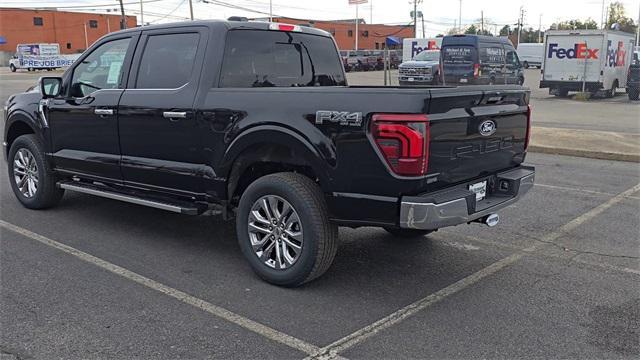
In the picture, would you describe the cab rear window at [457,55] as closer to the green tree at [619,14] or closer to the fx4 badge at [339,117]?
the fx4 badge at [339,117]

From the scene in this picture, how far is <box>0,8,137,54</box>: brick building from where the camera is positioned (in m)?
75.1

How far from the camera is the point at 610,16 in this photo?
300ft

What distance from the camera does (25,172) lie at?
657cm

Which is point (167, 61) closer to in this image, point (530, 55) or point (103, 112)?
point (103, 112)

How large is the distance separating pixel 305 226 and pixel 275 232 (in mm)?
348

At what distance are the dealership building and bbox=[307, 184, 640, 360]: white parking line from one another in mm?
→ 80105

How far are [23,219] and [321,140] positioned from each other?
3808 millimetres

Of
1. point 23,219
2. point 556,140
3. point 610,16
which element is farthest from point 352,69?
point 610,16

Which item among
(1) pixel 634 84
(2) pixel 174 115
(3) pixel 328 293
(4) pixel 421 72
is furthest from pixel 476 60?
(3) pixel 328 293

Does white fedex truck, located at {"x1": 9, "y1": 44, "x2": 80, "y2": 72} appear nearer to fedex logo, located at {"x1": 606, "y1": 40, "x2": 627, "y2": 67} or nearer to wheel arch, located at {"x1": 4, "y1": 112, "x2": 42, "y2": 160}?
fedex logo, located at {"x1": 606, "y1": 40, "x2": 627, "y2": 67}

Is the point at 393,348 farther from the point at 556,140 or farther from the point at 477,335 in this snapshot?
the point at 556,140

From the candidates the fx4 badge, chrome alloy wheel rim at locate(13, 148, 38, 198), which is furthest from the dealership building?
the fx4 badge

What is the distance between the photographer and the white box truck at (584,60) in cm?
2298

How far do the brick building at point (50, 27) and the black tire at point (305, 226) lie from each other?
82.6 meters
